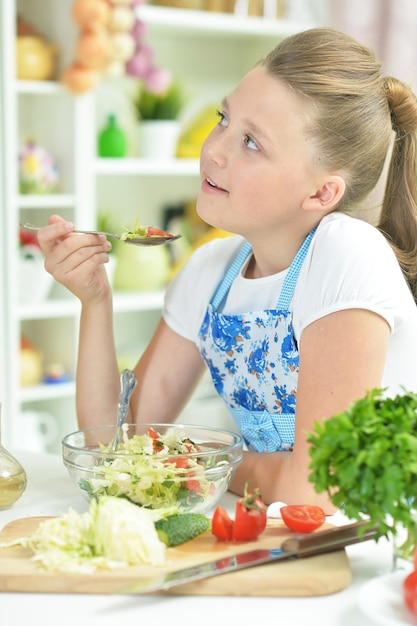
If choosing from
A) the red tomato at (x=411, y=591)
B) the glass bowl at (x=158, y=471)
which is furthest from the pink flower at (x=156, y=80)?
the red tomato at (x=411, y=591)

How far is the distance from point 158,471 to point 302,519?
19cm

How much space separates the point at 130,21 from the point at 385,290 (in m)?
2.04

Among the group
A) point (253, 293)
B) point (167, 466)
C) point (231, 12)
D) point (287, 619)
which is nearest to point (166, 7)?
point (231, 12)

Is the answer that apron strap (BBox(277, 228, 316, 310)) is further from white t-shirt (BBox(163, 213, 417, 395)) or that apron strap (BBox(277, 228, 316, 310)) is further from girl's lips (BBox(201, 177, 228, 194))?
girl's lips (BBox(201, 177, 228, 194))

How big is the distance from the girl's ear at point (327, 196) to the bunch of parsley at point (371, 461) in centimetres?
66

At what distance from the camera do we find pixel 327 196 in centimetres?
157

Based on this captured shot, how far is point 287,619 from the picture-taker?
953 millimetres

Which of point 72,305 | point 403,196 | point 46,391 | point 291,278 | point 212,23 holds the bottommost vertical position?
point 46,391

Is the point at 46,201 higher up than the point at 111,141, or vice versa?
the point at 111,141

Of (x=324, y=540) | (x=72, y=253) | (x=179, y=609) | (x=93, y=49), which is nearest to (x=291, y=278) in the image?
(x=72, y=253)

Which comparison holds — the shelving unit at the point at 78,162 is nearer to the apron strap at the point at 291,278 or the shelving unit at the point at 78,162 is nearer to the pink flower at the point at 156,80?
the pink flower at the point at 156,80

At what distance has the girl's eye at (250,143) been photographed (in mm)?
1532

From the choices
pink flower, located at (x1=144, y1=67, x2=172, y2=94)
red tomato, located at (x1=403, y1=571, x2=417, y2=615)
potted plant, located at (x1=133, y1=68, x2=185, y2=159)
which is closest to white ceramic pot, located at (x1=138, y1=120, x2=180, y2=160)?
potted plant, located at (x1=133, y1=68, x2=185, y2=159)

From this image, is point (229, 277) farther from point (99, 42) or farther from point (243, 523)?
point (99, 42)
